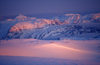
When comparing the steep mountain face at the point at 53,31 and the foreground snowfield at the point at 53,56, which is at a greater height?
the steep mountain face at the point at 53,31

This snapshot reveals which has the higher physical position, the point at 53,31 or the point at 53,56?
the point at 53,31

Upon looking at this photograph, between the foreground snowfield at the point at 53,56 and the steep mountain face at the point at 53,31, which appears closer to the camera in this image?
the foreground snowfield at the point at 53,56

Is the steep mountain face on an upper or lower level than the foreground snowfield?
upper

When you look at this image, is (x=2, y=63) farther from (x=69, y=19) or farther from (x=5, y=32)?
(x=69, y=19)

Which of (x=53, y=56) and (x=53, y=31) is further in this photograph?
(x=53, y=31)

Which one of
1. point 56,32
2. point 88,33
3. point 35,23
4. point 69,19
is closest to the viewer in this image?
point 88,33

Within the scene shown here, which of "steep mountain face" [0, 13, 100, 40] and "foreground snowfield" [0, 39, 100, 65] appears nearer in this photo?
"foreground snowfield" [0, 39, 100, 65]

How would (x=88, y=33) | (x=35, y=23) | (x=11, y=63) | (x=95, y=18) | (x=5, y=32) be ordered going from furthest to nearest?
(x=95, y=18) < (x=35, y=23) < (x=5, y=32) < (x=88, y=33) < (x=11, y=63)

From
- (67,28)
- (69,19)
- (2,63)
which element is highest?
(69,19)

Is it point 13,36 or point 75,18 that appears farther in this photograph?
point 75,18

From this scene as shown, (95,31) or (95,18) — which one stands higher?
(95,18)

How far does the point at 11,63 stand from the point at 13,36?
280 inches

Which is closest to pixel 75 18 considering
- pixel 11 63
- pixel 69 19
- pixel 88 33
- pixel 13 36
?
→ pixel 69 19

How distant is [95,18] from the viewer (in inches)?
567
